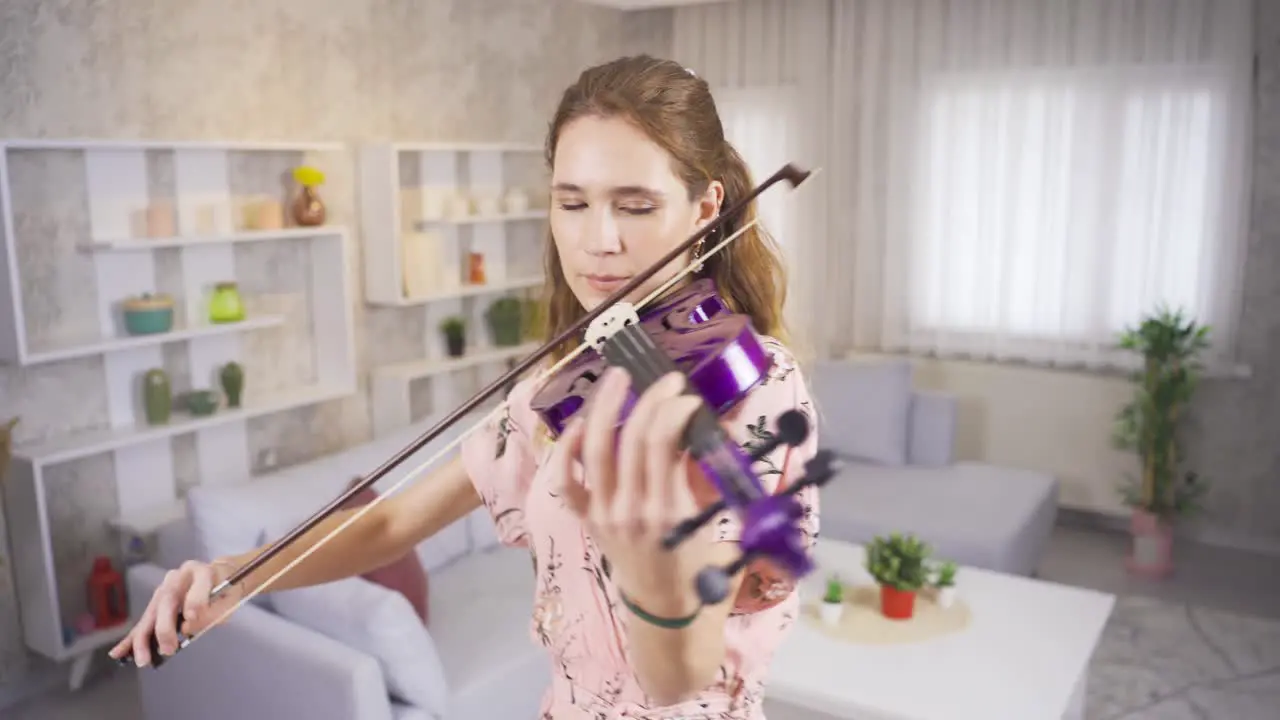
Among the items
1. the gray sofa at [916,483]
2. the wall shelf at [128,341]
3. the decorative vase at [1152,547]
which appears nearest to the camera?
the wall shelf at [128,341]

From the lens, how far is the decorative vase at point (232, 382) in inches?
125

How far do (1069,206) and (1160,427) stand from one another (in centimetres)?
94

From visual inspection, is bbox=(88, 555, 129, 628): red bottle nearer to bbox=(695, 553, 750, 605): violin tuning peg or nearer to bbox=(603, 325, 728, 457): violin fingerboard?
bbox=(603, 325, 728, 457): violin fingerboard

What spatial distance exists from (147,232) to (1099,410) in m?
3.46

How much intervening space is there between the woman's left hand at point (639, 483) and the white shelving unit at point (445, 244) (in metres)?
3.07

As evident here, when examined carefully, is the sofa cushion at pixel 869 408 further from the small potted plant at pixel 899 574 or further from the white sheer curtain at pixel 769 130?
the small potted plant at pixel 899 574

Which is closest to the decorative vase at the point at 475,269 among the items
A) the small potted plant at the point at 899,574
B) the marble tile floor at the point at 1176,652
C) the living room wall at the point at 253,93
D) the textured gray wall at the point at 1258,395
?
the living room wall at the point at 253,93

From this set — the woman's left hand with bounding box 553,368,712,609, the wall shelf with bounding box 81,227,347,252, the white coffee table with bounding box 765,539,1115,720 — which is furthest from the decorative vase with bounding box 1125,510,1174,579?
the woman's left hand with bounding box 553,368,712,609

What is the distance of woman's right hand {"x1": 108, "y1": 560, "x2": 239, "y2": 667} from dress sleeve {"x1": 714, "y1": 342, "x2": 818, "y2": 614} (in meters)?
0.49

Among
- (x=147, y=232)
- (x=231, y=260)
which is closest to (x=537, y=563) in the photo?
(x=147, y=232)

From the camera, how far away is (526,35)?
169 inches

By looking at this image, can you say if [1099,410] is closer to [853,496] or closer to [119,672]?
[853,496]

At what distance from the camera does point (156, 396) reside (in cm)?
302

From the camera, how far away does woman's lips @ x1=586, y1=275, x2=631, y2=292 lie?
947 mm
